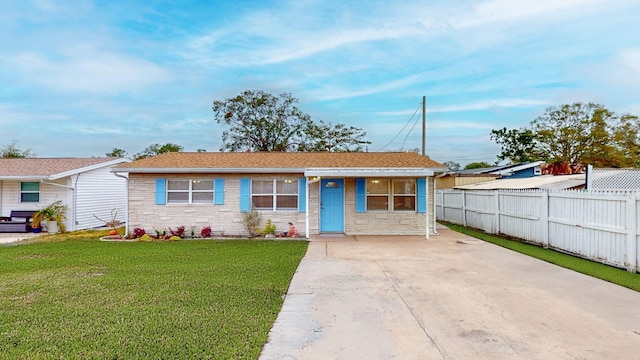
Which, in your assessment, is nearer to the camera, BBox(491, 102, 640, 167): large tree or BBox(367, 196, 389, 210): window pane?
BBox(367, 196, 389, 210): window pane

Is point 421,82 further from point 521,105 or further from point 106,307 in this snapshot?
point 106,307

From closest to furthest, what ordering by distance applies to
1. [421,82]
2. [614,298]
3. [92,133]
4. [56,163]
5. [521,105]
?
[614,298] < [56,163] < [421,82] < [521,105] < [92,133]

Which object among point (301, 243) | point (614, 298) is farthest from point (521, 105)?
point (614, 298)

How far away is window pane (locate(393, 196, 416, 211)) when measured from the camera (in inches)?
516

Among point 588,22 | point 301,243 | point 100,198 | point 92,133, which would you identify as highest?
point 588,22

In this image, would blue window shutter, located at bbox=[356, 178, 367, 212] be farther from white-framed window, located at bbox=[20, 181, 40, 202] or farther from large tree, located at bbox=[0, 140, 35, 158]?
large tree, located at bbox=[0, 140, 35, 158]

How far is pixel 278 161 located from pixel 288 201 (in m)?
1.60

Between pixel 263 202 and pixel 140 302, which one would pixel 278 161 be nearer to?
pixel 263 202

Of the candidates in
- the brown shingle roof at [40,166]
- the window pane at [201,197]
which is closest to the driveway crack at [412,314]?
the window pane at [201,197]

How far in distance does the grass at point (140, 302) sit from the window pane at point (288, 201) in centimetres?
342

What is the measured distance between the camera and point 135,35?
1462 cm

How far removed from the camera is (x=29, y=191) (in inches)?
573

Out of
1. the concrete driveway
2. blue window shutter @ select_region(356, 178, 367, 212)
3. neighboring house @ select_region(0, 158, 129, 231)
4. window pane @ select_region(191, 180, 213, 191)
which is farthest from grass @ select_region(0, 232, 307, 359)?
neighboring house @ select_region(0, 158, 129, 231)

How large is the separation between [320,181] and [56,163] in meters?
11.5
